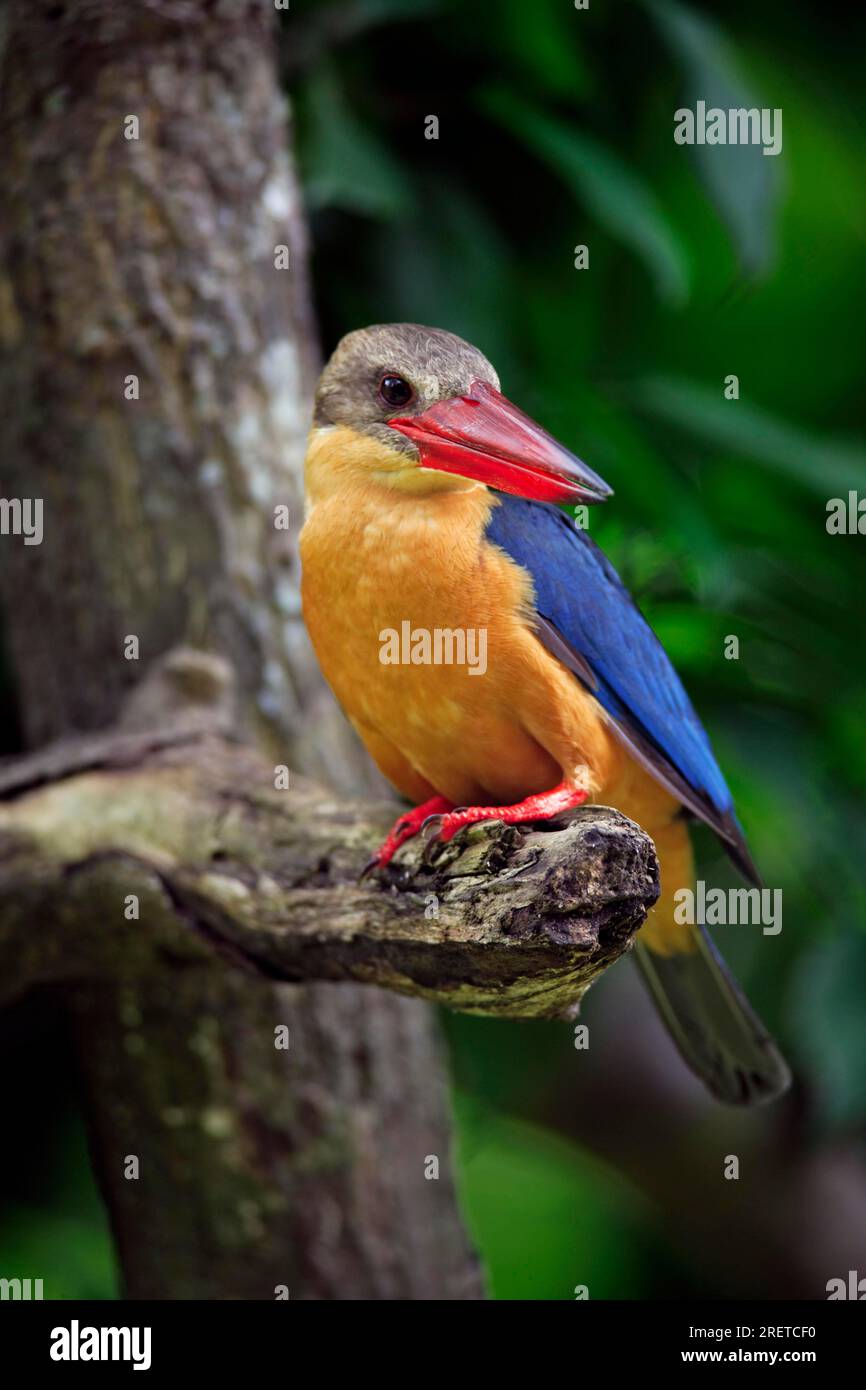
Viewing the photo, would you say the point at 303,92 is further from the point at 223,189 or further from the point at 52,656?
the point at 52,656

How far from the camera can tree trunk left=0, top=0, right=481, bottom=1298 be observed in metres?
3.14

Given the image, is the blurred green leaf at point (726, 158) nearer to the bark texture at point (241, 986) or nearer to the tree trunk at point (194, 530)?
the tree trunk at point (194, 530)

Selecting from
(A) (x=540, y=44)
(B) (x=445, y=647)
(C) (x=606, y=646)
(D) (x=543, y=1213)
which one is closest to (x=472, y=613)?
(B) (x=445, y=647)

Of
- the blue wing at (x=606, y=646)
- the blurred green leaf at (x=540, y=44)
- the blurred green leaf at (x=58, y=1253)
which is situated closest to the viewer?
the blue wing at (x=606, y=646)

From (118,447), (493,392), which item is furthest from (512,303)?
(493,392)

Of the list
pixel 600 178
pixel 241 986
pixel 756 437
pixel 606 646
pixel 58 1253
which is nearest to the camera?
pixel 606 646

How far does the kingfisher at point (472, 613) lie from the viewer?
227 centimetres

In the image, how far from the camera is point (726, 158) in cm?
333

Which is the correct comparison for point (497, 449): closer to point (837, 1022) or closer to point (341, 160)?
point (341, 160)

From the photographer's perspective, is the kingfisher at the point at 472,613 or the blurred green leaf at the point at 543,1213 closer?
the kingfisher at the point at 472,613

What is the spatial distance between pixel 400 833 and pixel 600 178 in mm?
1708

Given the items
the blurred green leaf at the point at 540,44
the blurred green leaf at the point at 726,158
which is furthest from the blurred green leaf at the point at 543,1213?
the blurred green leaf at the point at 540,44

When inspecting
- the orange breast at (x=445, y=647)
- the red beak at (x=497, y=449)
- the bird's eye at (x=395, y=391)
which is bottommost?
the orange breast at (x=445, y=647)

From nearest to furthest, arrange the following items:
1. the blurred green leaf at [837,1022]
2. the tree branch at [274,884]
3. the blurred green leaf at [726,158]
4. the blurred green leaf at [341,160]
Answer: the tree branch at [274,884] < the blurred green leaf at [341,160] < the blurred green leaf at [726,158] < the blurred green leaf at [837,1022]
